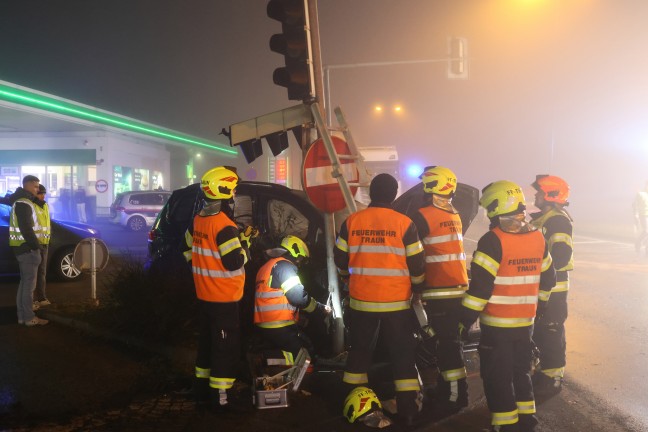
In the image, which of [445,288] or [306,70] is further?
[306,70]

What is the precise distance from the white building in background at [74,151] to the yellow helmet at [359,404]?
22.9 m

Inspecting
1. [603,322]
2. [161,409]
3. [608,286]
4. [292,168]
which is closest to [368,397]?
[161,409]

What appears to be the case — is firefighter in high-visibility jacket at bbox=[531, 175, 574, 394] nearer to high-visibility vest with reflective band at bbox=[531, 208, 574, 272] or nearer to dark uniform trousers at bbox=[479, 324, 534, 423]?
high-visibility vest with reflective band at bbox=[531, 208, 574, 272]

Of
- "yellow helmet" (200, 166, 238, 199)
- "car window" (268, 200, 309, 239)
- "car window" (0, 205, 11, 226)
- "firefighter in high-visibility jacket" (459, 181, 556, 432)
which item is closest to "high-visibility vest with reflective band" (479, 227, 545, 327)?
"firefighter in high-visibility jacket" (459, 181, 556, 432)

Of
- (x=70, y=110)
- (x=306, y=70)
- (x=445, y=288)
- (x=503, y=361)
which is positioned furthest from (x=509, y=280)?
(x=70, y=110)

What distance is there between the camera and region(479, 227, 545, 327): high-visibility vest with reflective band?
4.00m

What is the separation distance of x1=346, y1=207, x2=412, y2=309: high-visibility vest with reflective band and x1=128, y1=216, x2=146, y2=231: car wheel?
68.1 ft

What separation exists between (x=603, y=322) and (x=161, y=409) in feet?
19.9

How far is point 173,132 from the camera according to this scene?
37.5 m

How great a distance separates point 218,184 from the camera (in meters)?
4.58

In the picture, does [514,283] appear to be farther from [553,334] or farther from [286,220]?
[286,220]

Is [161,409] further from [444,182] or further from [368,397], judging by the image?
[444,182]

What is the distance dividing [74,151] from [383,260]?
31.1m

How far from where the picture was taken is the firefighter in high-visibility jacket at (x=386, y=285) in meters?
4.27
